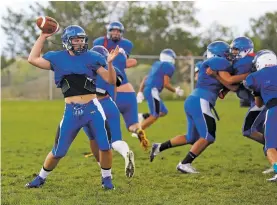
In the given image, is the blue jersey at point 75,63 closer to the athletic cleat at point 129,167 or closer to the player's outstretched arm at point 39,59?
the player's outstretched arm at point 39,59

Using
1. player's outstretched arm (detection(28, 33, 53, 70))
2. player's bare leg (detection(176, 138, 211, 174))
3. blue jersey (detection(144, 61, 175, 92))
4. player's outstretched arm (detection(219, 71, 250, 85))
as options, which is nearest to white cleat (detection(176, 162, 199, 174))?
player's bare leg (detection(176, 138, 211, 174))

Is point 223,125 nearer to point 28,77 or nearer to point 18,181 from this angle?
point 18,181

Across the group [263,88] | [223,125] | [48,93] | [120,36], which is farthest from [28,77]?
[263,88]

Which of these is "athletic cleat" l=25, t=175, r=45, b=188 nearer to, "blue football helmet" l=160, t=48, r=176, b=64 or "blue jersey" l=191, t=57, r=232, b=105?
"blue jersey" l=191, t=57, r=232, b=105

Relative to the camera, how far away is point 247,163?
25.1ft

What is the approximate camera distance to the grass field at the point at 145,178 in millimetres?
5250

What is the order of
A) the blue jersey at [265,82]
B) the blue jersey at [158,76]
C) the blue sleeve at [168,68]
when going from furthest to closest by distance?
1. the blue jersey at [158,76]
2. the blue sleeve at [168,68]
3. the blue jersey at [265,82]

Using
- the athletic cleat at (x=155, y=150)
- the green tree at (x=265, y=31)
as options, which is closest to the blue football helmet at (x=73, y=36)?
the athletic cleat at (x=155, y=150)

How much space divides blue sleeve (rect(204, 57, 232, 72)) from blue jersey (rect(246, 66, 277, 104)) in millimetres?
592

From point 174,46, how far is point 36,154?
22.0 metres

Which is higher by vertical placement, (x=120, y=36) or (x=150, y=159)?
(x=120, y=36)

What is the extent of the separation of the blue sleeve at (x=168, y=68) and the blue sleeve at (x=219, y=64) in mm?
3479

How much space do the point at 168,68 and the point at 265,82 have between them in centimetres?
436

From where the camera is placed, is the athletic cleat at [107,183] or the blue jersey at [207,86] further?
the blue jersey at [207,86]
